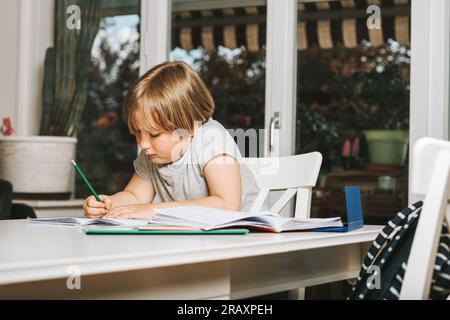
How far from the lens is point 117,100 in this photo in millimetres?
5344

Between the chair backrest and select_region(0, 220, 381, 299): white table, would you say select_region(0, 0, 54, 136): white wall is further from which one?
select_region(0, 220, 381, 299): white table

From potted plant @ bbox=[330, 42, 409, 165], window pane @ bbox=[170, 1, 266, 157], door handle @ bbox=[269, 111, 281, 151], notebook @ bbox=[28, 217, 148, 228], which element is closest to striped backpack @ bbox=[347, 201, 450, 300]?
notebook @ bbox=[28, 217, 148, 228]

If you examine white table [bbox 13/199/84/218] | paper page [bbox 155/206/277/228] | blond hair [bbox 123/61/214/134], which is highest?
blond hair [bbox 123/61/214/134]

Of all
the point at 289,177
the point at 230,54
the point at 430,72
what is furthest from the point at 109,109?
the point at 289,177

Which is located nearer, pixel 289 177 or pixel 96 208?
pixel 96 208

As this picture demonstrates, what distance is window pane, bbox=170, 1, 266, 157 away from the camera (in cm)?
382

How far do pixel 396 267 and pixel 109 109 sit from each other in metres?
4.47

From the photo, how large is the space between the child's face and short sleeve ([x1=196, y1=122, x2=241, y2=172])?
0.05 metres

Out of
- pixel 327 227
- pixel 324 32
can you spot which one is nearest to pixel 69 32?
pixel 324 32

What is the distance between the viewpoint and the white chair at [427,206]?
2.70 ft

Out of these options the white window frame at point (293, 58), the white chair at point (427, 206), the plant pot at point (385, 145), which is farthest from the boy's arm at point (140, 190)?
the plant pot at point (385, 145)

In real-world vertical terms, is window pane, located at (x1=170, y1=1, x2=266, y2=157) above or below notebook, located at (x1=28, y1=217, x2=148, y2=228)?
above

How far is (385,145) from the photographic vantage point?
16.5 ft

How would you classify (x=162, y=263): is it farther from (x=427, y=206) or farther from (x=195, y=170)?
(x=195, y=170)
